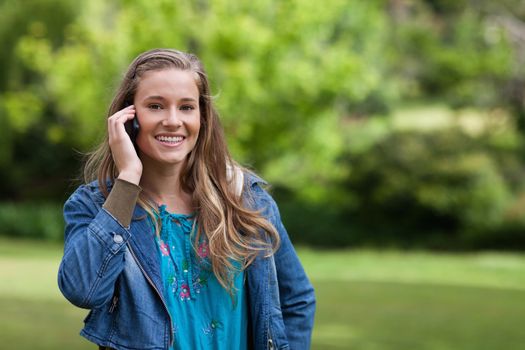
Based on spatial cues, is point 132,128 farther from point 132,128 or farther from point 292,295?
point 292,295

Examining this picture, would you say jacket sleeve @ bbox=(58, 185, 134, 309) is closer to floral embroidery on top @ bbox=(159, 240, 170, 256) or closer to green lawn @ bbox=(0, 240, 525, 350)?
floral embroidery on top @ bbox=(159, 240, 170, 256)

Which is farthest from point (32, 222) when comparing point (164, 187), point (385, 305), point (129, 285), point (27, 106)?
point (129, 285)

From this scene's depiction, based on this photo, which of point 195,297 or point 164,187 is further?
point 164,187

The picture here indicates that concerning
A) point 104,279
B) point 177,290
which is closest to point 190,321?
point 177,290

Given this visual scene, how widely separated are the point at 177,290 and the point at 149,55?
72 centimetres

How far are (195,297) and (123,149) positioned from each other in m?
0.49

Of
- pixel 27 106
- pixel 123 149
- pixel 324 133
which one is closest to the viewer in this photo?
pixel 123 149

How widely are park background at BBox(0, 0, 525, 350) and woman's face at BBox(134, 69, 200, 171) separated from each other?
10.1 m

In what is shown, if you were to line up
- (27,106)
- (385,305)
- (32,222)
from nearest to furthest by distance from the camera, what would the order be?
(385,305) → (27,106) → (32,222)

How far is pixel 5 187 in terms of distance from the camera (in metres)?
32.2

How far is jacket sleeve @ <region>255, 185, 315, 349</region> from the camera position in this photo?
2832mm

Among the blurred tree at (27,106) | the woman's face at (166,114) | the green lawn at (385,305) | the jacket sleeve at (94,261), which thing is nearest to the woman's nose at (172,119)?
the woman's face at (166,114)

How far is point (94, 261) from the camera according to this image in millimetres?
2539

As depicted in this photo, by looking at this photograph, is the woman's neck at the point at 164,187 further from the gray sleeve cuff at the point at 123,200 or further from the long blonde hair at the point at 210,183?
the gray sleeve cuff at the point at 123,200
